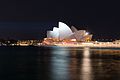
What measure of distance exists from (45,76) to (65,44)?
9292cm

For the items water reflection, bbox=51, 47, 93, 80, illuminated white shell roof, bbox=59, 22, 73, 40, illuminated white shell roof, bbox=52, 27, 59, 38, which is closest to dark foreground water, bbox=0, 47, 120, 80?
water reflection, bbox=51, 47, 93, 80

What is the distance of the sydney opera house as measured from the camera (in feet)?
343

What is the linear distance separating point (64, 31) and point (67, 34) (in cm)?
267

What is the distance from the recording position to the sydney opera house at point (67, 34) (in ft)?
343

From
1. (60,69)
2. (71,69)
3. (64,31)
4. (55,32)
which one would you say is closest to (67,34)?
(64,31)

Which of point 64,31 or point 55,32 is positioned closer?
point 64,31

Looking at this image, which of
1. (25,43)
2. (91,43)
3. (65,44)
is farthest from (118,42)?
(25,43)

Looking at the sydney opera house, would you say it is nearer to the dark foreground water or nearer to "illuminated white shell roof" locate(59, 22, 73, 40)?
"illuminated white shell roof" locate(59, 22, 73, 40)

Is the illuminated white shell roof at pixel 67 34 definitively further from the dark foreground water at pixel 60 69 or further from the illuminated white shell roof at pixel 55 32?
the dark foreground water at pixel 60 69

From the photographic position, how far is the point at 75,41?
110562 mm

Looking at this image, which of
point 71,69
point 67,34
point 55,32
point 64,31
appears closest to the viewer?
point 71,69

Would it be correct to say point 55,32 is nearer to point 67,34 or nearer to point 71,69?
point 67,34

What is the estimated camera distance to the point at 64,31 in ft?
345

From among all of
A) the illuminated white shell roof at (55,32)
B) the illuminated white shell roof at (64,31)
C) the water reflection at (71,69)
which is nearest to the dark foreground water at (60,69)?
the water reflection at (71,69)
